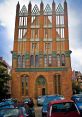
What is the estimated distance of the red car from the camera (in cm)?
1155

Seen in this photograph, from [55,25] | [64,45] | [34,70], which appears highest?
[55,25]

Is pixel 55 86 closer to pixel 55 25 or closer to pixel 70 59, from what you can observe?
pixel 70 59

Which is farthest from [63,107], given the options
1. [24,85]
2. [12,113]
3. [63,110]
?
[24,85]

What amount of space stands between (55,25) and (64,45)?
17.1 feet

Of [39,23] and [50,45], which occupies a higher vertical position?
[39,23]

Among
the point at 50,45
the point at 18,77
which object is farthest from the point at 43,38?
the point at 18,77

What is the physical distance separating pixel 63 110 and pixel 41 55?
1933 inches

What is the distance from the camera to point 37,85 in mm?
61000

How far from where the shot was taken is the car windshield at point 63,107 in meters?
11.8

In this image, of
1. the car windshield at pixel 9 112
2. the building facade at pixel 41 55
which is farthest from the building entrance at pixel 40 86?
the car windshield at pixel 9 112

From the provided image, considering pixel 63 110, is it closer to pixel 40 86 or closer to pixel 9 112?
pixel 9 112

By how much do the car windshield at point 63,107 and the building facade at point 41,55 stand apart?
4707 cm

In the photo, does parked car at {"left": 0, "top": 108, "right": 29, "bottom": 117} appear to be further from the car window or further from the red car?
the red car

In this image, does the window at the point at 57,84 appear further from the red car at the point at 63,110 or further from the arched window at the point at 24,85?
the red car at the point at 63,110
